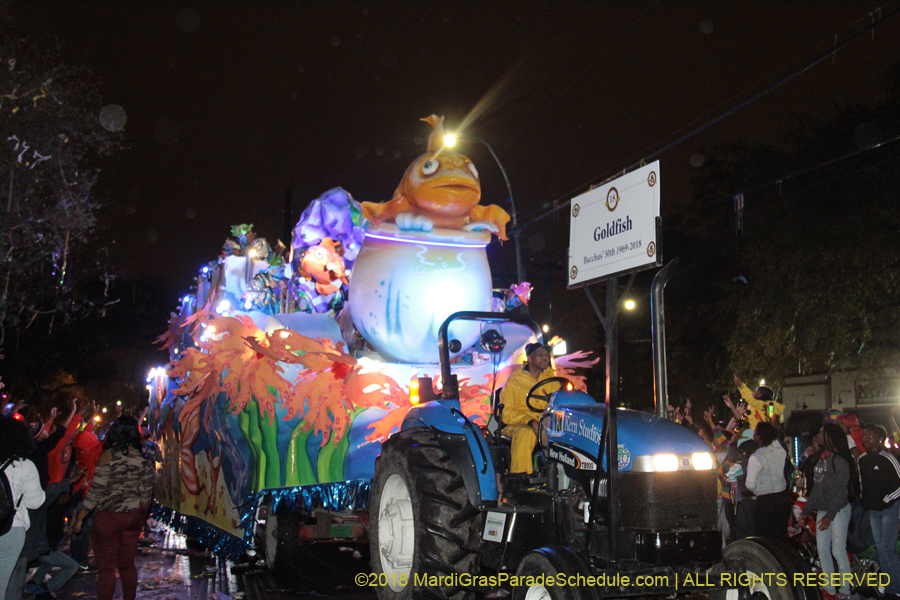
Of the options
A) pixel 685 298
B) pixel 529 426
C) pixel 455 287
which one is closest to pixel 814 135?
pixel 685 298

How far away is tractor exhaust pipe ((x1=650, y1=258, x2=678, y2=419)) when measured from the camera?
4922 mm

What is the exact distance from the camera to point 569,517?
488 cm

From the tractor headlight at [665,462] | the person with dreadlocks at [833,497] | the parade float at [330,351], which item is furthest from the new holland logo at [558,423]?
the person with dreadlocks at [833,497]

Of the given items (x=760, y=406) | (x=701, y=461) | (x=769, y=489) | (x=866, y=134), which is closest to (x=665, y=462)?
(x=701, y=461)

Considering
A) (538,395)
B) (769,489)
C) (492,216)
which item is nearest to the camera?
(538,395)

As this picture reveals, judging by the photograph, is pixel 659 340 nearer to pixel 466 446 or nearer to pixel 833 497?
pixel 466 446

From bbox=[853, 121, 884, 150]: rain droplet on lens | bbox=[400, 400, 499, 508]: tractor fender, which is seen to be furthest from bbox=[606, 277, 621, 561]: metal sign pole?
bbox=[853, 121, 884, 150]: rain droplet on lens

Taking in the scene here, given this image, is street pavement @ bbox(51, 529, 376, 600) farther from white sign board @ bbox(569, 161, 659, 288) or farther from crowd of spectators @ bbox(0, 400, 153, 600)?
white sign board @ bbox(569, 161, 659, 288)

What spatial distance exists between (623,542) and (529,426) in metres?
1.30

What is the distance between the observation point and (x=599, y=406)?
5012mm

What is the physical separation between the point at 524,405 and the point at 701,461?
144 centimetres

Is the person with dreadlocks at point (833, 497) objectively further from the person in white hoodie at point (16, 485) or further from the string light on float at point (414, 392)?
the person in white hoodie at point (16, 485)

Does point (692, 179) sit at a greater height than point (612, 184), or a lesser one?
greater

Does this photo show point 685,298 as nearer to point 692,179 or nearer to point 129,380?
point 692,179
